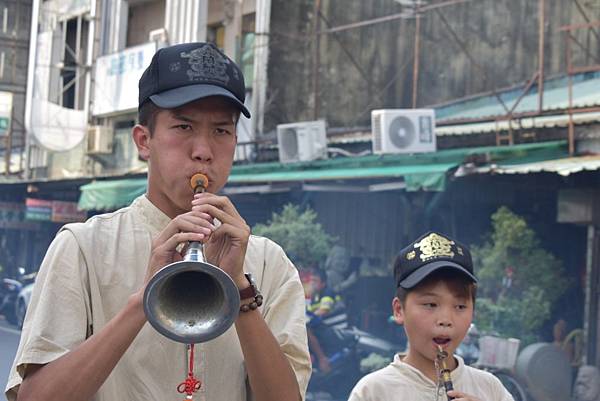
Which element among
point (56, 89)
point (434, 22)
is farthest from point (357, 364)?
A: point (56, 89)

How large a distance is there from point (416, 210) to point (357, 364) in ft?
9.13

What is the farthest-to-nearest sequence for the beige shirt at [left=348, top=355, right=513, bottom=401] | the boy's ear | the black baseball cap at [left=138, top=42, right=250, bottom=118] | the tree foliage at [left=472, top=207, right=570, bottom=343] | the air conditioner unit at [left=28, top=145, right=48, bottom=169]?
1. the air conditioner unit at [left=28, top=145, right=48, bottom=169]
2. the tree foliage at [left=472, top=207, right=570, bottom=343]
3. the boy's ear
4. the beige shirt at [left=348, top=355, right=513, bottom=401]
5. the black baseball cap at [left=138, top=42, right=250, bottom=118]

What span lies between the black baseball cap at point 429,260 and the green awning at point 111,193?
12.8 metres

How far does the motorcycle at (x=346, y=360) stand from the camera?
10.5m

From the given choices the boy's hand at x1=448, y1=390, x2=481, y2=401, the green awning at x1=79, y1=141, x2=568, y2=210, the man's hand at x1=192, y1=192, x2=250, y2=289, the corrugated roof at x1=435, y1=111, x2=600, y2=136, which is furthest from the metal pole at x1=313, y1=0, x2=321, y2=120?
the man's hand at x1=192, y1=192, x2=250, y2=289

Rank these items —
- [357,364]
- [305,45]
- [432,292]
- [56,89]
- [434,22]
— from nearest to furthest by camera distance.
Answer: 1. [432,292]
2. [357,364]
3. [434,22]
4. [305,45]
5. [56,89]

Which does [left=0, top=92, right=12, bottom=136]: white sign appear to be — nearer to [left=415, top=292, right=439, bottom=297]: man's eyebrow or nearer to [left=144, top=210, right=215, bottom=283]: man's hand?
[left=415, top=292, right=439, bottom=297]: man's eyebrow

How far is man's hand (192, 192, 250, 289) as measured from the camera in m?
2.04

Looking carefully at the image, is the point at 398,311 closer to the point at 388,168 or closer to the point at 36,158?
the point at 388,168

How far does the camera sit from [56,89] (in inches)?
838

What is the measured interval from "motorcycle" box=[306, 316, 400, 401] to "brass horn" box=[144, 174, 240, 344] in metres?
8.57

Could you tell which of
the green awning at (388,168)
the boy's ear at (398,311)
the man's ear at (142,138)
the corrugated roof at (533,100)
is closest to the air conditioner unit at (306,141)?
the green awning at (388,168)

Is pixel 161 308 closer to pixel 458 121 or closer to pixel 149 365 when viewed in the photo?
pixel 149 365

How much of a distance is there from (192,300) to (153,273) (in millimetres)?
94
